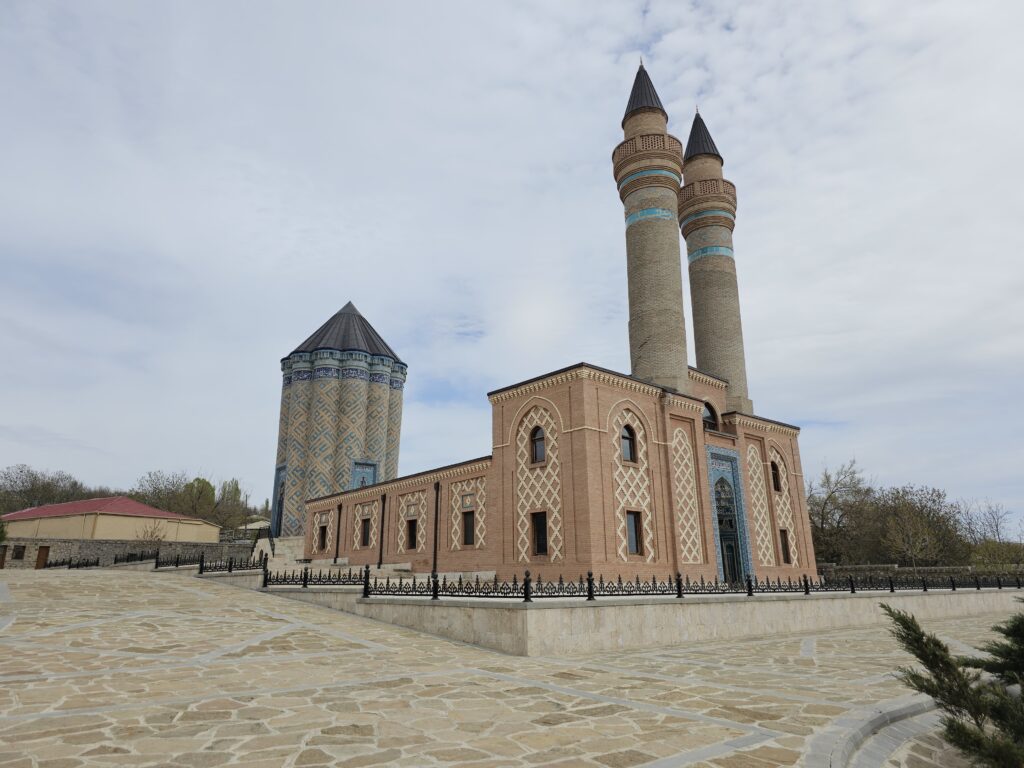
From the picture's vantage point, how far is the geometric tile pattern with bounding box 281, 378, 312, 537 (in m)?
37.8

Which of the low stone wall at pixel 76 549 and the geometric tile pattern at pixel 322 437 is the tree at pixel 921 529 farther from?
the low stone wall at pixel 76 549

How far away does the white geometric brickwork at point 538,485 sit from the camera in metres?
17.8

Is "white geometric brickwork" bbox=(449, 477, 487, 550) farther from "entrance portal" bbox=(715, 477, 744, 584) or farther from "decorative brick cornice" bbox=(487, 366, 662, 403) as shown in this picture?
"entrance portal" bbox=(715, 477, 744, 584)

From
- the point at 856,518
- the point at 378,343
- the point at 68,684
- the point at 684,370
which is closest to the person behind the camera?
the point at 68,684

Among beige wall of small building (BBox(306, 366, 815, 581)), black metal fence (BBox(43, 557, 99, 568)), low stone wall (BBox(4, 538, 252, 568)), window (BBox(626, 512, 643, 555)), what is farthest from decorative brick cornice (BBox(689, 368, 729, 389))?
black metal fence (BBox(43, 557, 99, 568))

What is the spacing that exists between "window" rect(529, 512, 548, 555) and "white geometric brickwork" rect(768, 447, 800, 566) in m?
11.4

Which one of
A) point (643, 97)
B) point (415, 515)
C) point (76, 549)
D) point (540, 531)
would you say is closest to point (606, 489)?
point (540, 531)

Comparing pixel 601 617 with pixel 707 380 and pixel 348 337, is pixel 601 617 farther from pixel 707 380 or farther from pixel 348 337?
pixel 348 337

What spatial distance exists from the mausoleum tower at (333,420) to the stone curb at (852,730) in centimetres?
3592

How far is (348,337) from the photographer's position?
144 feet

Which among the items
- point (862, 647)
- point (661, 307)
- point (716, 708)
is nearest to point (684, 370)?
point (661, 307)

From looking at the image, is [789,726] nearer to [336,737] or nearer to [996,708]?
[996,708]

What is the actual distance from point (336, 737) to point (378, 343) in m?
42.2

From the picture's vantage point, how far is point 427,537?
80.0 feet
